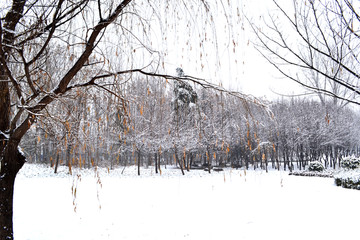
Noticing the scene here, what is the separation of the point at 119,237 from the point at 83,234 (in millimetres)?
954

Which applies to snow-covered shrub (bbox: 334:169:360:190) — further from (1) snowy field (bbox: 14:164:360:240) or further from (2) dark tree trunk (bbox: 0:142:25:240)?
(2) dark tree trunk (bbox: 0:142:25:240)

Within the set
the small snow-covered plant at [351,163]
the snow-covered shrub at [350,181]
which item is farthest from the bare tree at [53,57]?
the small snow-covered plant at [351,163]

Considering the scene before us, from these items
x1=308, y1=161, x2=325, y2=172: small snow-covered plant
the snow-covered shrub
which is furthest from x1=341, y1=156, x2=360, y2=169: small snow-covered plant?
the snow-covered shrub

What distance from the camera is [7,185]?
2629 millimetres

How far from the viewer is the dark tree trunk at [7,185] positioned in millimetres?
2588

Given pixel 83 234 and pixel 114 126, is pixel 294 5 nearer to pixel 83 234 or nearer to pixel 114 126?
pixel 114 126

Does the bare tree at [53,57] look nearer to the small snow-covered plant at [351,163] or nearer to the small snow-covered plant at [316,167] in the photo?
the small snow-covered plant at [351,163]

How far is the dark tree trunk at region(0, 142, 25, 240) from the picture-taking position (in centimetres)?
259

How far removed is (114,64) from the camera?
239 cm

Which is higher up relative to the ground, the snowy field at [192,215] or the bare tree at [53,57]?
the bare tree at [53,57]

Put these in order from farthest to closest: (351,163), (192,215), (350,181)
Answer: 1. (351,163)
2. (350,181)
3. (192,215)

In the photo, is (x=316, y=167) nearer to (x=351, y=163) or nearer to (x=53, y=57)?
(x=351, y=163)

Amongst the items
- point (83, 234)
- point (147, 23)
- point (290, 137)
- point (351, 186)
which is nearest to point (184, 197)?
point (83, 234)

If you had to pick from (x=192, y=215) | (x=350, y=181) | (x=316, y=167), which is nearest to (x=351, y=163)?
(x=316, y=167)
